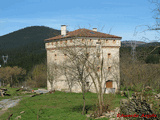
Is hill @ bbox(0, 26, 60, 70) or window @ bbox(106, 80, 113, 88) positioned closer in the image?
window @ bbox(106, 80, 113, 88)

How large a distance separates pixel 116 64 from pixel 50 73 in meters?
9.33

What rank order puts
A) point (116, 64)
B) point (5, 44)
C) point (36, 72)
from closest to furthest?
1. point (116, 64)
2. point (36, 72)
3. point (5, 44)

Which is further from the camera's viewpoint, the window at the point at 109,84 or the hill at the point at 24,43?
the hill at the point at 24,43

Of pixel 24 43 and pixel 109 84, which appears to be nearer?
pixel 109 84

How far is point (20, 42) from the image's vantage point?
11969 centimetres

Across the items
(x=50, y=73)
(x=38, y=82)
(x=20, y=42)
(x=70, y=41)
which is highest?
(x=20, y=42)

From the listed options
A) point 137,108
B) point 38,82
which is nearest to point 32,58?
point 38,82

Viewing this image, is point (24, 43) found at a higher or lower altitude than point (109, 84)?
higher

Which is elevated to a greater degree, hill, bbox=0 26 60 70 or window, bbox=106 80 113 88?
hill, bbox=0 26 60 70

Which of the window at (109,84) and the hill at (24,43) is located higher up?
the hill at (24,43)

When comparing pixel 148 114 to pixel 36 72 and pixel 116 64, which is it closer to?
pixel 116 64

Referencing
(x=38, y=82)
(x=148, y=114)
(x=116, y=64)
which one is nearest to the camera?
(x=148, y=114)

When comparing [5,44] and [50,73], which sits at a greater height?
[5,44]

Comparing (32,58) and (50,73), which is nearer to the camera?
(50,73)
